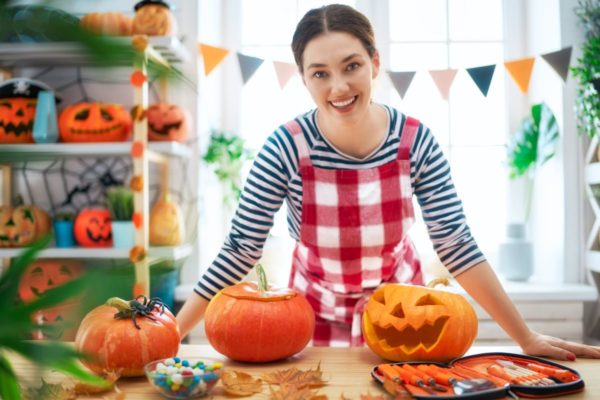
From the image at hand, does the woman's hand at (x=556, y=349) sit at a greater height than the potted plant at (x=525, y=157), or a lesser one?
lesser

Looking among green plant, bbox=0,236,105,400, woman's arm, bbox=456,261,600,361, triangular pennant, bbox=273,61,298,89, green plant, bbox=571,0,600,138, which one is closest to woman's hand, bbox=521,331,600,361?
woman's arm, bbox=456,261,600,361

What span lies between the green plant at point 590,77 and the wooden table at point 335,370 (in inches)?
51.1

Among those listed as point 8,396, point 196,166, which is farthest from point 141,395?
point 196,166

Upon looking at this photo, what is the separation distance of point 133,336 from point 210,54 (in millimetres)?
1674

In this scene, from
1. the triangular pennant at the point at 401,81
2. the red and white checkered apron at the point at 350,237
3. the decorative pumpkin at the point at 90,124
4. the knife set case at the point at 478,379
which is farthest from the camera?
the triangular pennant at the point at 401,81

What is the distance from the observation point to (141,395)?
29.2 inches

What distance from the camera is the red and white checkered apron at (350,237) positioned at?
3.98ft

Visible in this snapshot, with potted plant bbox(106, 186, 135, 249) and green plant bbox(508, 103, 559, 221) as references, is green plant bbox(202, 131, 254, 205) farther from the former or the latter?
green plant bbox(508, 103, 559, 221)

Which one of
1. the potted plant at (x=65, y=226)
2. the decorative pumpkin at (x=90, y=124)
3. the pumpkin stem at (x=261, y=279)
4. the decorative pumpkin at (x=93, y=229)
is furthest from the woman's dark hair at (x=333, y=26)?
the potted plant at (x=65, y=226)

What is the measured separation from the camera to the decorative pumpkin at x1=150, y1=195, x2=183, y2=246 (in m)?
2.14

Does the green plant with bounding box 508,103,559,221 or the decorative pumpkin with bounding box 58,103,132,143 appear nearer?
the decorative pumpkin with bounding box 58,103,132,143

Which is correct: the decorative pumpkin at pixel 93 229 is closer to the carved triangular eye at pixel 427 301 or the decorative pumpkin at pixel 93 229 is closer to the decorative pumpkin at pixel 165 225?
the decorative pumpkin at pixel 165 225

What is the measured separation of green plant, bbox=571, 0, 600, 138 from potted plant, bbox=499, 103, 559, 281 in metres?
0.15

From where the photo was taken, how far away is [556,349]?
0.95 metres
